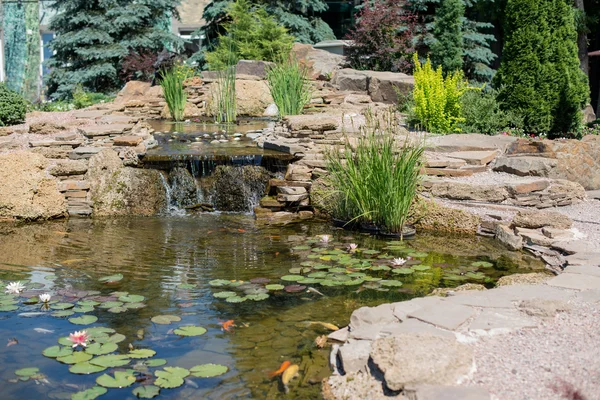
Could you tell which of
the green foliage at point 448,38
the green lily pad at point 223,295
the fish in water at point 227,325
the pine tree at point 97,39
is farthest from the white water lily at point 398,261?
the pine tree at point 97,39

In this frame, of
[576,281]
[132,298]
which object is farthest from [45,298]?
[576,281]

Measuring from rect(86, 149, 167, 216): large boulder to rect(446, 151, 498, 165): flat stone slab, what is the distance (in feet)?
11.0

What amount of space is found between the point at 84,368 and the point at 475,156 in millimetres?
5348

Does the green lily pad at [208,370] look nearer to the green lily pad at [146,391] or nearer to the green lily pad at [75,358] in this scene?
the green lily pad at [146,391]

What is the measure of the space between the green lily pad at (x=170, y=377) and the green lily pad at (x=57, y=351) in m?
0.54

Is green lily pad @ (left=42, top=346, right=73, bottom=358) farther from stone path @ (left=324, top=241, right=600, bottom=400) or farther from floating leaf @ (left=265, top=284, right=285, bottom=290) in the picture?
floating leaf @ (left=265, top=284, right=285, bottom=290)

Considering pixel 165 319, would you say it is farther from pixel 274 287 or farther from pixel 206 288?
pixel 274 287

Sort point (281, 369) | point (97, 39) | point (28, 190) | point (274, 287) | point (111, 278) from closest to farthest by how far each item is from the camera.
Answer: point (281, 369) < point (274, 287) < point (111, 278) < point (28, 190) < point (97, 39)

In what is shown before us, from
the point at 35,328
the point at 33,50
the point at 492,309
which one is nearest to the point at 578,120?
the point at 492,309

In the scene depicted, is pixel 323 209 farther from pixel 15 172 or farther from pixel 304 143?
pixel 15 172

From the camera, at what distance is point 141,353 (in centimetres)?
338

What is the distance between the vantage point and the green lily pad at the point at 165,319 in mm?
3828

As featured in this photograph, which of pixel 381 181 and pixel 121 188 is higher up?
pixel 381 181

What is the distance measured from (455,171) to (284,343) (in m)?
4.06
